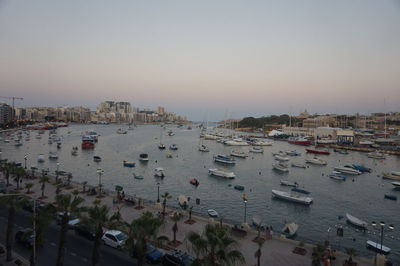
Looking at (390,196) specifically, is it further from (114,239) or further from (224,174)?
(114,239)

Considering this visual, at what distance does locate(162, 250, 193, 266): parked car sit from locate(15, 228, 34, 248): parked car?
6.02 meters

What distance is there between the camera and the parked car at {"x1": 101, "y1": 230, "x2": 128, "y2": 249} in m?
11.6

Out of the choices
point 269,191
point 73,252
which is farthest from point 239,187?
point 73,252

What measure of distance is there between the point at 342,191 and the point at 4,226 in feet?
99.9

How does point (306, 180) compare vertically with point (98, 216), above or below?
below

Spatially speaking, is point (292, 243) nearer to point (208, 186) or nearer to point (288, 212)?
point (288, 212)

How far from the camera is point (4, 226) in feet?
44.2

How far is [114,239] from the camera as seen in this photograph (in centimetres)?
1180

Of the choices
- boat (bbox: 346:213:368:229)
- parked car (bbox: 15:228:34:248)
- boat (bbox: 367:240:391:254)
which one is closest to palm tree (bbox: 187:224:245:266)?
parked car (bbox: 15:228:34:248)

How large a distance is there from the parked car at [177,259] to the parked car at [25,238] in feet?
19.7

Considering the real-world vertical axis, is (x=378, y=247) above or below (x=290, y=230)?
below

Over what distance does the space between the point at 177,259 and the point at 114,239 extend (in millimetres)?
3439

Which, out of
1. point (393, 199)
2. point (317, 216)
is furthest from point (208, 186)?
point (393, 199)

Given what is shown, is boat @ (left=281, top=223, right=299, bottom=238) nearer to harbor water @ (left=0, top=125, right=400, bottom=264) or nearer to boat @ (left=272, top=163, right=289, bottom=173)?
harbor water @ (left=0, top=125, right=400, bottom=264)
